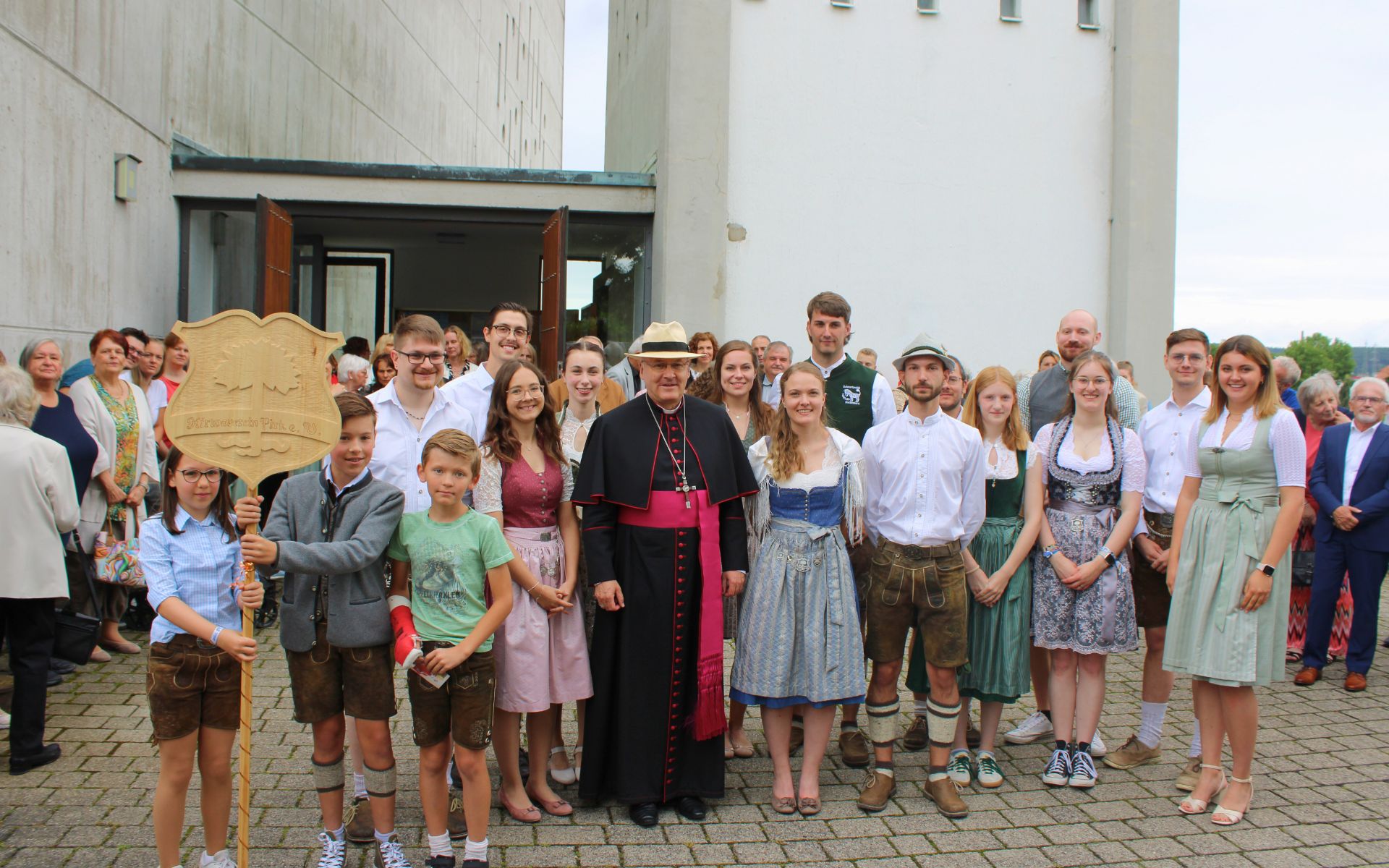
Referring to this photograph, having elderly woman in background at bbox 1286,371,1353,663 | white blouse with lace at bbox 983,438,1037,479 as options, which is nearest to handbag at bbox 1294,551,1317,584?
elderly woman in background at bbox 1286,371,1353,663

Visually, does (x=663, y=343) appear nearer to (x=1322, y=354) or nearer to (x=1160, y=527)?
(x=1160, y=527)

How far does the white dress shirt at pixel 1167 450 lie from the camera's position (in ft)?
16.2

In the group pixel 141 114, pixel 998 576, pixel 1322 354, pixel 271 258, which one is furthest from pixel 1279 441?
pixel 1322 354

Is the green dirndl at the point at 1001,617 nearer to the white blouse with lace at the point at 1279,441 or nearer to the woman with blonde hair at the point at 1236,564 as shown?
the woman with blonde hair at the point at 1236,564

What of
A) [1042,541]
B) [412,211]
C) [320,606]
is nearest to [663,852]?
[320,606]

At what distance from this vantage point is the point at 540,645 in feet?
13.5

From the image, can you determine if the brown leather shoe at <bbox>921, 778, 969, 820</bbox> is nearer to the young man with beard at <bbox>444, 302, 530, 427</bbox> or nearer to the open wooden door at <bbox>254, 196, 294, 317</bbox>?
the young man with beard at <bbox>444, 302, 530, 427</bbox>

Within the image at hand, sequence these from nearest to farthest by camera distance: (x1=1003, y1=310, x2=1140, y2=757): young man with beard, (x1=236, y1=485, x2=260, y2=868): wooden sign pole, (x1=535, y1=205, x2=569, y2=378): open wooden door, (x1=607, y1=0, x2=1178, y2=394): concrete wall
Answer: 1. (x1=236, y1=485, x2=260, y2=868): wooden sign pole
2. (x1=1003, y1=310, x2=1140, y2=757): young man with beard
3. (x1=535, y1=205, x2=569, y2=378): open wooden door
4. (x1=607, y1=0, x2=1178, y2=394): concrete wall

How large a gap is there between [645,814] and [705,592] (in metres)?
0.91

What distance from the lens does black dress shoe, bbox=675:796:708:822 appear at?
13.8 ft

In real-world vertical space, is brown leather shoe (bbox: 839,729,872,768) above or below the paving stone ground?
above

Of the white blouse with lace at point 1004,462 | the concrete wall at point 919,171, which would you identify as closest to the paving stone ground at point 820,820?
the white blouse with lace at point 1004,462

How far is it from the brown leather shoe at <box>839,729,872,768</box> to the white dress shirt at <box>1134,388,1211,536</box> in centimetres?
162

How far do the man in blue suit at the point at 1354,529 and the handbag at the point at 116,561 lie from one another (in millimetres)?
7047
